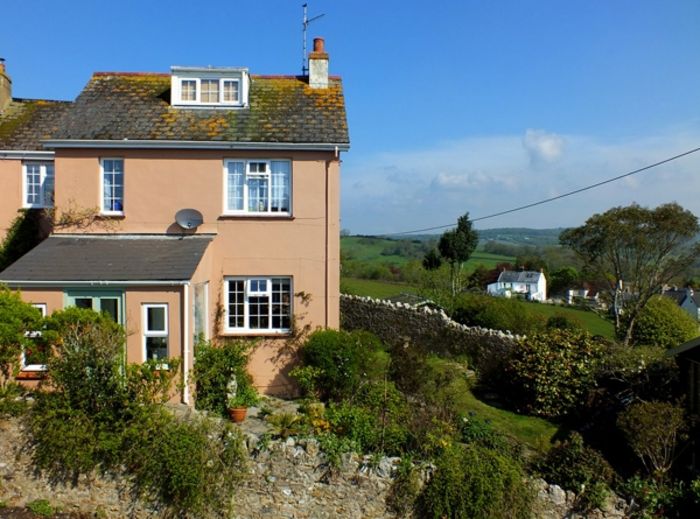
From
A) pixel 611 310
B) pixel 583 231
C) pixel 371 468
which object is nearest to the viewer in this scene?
pixel 371 468

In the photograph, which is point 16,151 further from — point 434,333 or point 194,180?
point 434,333

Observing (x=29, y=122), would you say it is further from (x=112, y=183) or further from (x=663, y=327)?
(x=663, y=327)

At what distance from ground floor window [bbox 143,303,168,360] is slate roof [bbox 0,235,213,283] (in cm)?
76

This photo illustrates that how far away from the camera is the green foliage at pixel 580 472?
10.4 metres

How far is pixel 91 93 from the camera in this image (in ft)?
56.3

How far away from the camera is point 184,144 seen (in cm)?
1530

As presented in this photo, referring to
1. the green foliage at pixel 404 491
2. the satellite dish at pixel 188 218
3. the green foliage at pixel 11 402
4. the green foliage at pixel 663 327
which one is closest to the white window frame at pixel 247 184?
the satellite dish at pixel 188 218

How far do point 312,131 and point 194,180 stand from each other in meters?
3.64

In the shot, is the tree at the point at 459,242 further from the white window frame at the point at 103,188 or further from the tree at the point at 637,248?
the white window frame at the point at 103,188

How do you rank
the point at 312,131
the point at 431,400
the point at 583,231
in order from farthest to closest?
the point at 583,231 < the point at 312,131 < the point at 431,400

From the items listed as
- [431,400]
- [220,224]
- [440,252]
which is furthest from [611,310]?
[220,224]

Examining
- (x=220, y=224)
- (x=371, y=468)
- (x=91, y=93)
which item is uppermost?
(x=91, y=93)

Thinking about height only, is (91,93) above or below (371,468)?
above

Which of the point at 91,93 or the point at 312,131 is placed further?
the point at 91,93
